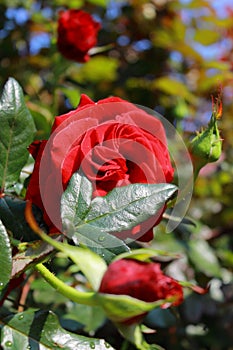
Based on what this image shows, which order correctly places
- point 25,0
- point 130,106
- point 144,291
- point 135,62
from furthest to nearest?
point 135,62, point 25,0, point 130,106, point 144,291

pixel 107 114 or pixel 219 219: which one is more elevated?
Result: pixel 107 114

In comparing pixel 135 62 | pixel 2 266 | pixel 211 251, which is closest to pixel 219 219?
pixel 211 251

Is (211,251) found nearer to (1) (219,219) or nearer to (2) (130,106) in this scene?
(1) (219,219)

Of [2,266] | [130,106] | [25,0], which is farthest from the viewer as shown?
[25,0]

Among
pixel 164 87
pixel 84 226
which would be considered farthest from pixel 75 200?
pixel 164 87

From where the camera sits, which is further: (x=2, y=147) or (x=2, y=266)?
(x=2, y=147)

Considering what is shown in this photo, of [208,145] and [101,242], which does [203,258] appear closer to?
[208,145]

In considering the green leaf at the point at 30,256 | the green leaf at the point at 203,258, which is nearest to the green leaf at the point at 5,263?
the green leaf at the point at 30,256

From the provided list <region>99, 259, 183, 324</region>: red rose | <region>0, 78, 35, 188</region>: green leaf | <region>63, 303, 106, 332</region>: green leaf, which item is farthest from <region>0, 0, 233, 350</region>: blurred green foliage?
<region>99, 259, 183, 324</region>: red rose

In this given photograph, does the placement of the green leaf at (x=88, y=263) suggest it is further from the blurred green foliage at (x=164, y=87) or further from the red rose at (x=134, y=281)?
the blurred green foliage at (x=164, y=87)
